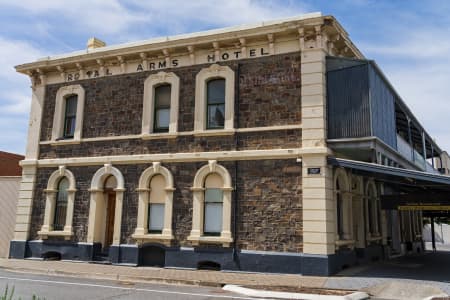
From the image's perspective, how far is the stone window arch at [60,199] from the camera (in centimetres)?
1672

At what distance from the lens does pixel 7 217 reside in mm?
18891

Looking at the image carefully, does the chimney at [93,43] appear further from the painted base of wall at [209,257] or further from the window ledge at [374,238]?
the window ledge at [374,238]

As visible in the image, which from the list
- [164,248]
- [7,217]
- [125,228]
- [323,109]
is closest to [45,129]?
[7,217]

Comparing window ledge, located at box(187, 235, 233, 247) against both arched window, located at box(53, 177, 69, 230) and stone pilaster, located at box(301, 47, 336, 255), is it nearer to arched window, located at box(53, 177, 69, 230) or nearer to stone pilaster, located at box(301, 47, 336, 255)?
stone pilaster, located at box(301, 47, 336, 255)

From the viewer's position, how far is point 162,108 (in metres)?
16.2

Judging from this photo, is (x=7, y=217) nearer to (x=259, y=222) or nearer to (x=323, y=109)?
(x=259, y=222)

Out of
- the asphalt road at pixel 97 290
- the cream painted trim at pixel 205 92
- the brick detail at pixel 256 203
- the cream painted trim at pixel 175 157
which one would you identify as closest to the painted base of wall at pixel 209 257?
the brick detail at pixel 256 203

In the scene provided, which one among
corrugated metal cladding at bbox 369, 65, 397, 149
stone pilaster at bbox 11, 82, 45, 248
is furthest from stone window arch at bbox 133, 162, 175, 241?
corrugated metal cladding at bbox 369, 65, 397, 149

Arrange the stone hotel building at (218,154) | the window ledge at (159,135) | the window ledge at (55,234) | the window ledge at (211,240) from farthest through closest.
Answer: the window ledge at (55,234) < the window ledge at (159,135) < the window ledge at (211,240) < the stone hotel building at (218,154)

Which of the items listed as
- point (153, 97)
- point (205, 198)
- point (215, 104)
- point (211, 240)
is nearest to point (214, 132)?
point (215, 104)

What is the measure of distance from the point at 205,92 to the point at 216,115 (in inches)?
36.3

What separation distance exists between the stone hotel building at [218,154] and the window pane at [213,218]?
0.04 m

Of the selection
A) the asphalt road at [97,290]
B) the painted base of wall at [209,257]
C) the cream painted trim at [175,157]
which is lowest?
the asphalt road at [97,290]

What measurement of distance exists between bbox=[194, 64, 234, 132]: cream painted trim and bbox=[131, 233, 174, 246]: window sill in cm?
376
